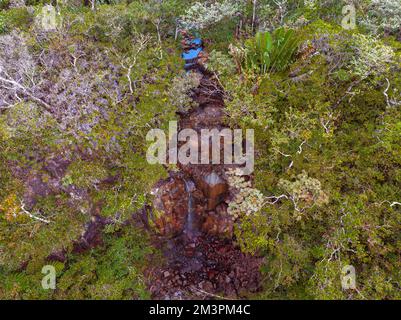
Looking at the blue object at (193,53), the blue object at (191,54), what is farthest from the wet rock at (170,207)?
the blue object at (191,54)

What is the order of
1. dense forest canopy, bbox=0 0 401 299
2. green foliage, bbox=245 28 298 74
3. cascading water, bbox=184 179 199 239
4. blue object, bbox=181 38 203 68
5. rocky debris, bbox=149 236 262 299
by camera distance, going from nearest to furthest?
1. dense forest canopy, bbox=0 0 401 299
2. rocky debris, bbox=149 236 262 299
3. green foliage, bbox=245 28 298 74
4. cascading water, bbox=184 179 199 239
5. blue object, bbox=181 38 203 68

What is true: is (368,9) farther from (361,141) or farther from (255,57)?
(361,141)

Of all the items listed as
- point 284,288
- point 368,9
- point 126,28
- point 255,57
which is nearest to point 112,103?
point 126,28

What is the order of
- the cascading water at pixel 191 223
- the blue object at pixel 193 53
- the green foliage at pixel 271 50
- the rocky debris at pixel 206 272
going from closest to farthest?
1. the rocky debris at pixel 206 272
2. the green foliage at pixel 271 50
3. the cascading water at pixel 191 223
4. the blue object at pixel 193 53

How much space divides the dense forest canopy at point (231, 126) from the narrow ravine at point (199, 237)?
0.32 meters

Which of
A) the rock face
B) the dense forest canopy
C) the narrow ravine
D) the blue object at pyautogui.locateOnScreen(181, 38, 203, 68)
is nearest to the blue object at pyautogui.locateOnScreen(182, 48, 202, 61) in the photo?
the blue object at pyautogui.locateOnScreen(181, 38, 203, 68)

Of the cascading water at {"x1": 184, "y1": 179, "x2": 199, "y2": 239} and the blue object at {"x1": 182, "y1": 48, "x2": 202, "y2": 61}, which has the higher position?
the blue object at {"x1": 182, "y1": 48, "x2": 202, "y2": 61}

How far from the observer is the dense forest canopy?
6.04 meters

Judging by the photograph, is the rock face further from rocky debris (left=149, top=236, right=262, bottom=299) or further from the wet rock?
rocky debris (left=149, top=236, right=262, bottom=299)

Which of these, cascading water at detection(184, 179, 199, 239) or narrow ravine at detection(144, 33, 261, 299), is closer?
narrow ravine at detection(144, 33, 261, 299)

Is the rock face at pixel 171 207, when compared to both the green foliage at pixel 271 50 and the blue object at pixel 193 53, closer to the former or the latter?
the green foliage at pixel 271 50

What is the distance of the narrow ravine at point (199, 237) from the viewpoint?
679 cm

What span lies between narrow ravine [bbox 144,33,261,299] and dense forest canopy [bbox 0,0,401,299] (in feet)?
1.06

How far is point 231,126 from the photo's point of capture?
7.25 metres
